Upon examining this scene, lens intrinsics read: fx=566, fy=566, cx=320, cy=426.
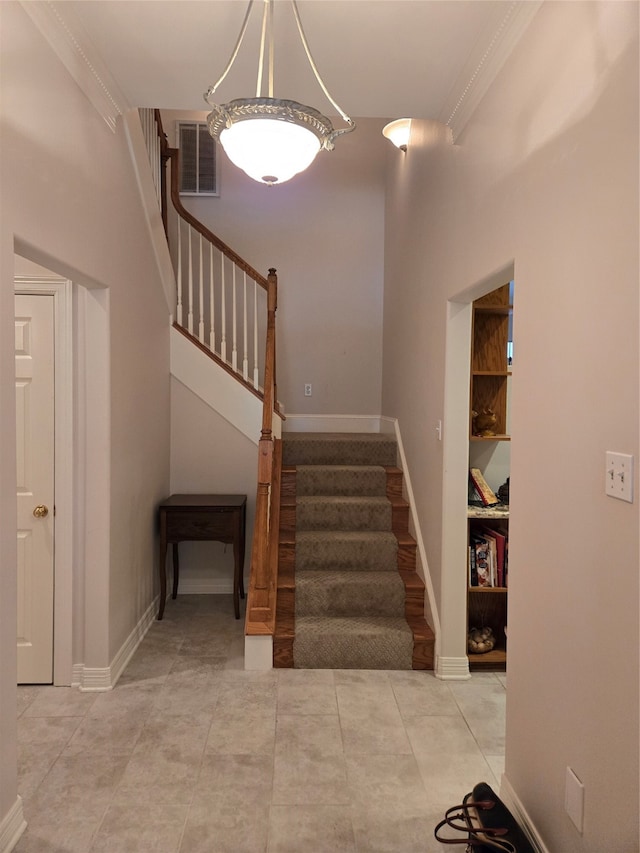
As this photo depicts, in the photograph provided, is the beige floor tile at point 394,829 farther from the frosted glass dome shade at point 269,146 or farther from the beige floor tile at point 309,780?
the frosted glass dome shade at point 269,146

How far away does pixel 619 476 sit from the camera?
1.30m

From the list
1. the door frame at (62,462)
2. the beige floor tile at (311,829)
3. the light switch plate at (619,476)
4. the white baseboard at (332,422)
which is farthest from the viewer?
the white baseboard at (332,422)

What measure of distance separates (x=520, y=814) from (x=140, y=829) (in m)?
1.25

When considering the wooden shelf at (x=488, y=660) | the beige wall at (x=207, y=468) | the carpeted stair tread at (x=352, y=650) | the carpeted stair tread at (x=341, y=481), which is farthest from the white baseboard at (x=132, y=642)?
the wooden shelf at (x=488, y=660)

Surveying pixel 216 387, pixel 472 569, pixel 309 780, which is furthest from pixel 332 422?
pixel 309 780

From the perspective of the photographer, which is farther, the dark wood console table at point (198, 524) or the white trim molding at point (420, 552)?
the dark wood console table at point (198, 524)

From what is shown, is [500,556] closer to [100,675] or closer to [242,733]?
[242,733]

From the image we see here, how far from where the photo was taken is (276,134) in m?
1.63

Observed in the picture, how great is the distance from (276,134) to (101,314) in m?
1.45

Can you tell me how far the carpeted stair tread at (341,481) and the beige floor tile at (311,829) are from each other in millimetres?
2188

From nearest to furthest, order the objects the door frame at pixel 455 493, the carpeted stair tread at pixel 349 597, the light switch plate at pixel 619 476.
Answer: the light switch plate at pixel 619 476 < the door frame at pixel 455 493 < the carpeted stair tread at pixel 349 597

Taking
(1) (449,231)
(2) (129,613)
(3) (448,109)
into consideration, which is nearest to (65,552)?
(2) (129,613)

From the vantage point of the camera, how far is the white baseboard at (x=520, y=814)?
1706 mm

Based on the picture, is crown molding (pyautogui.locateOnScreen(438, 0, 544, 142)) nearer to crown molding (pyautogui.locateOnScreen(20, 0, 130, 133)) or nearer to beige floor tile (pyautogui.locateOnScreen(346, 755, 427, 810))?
crown molding (pyautogui.locateOnScreen(20, 0, 130, 133))
